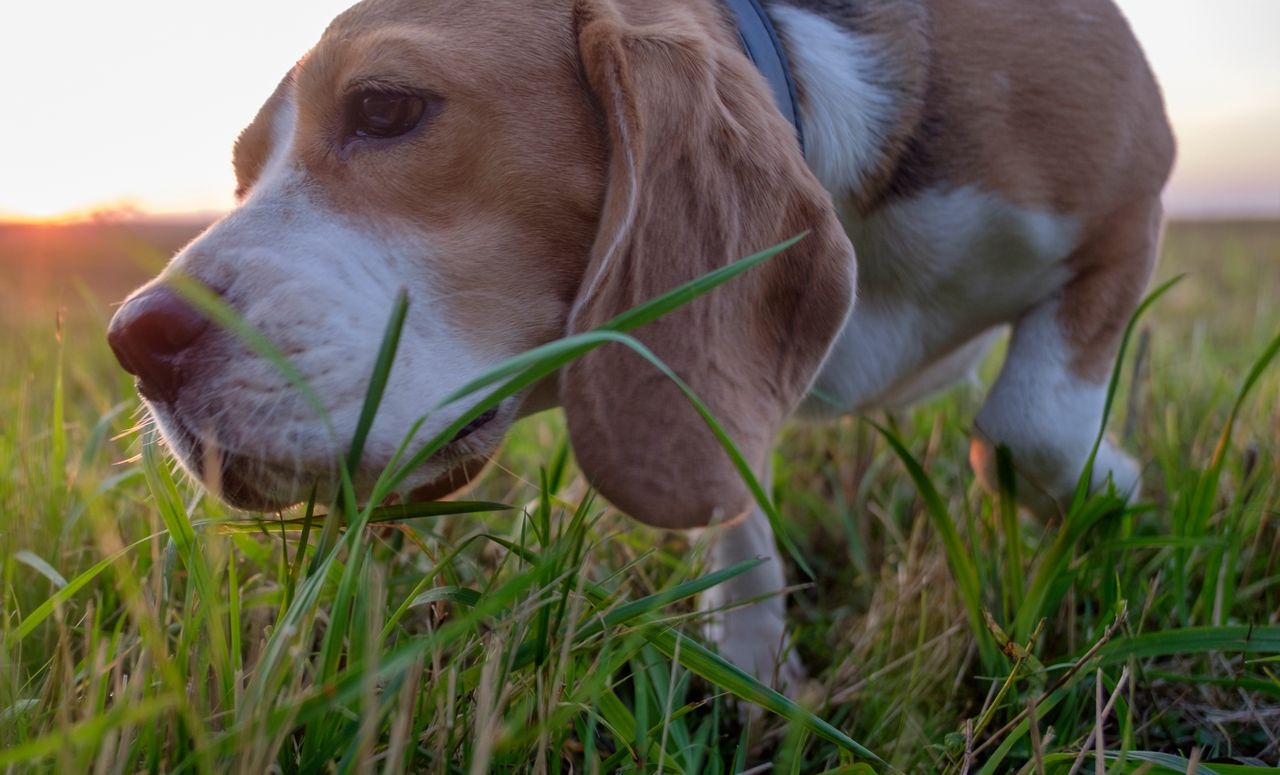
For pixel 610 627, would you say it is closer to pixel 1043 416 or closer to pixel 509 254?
pixel 509 254

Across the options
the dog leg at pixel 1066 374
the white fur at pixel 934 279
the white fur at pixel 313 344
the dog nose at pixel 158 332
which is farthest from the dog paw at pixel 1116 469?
the dog nose at pixel 158 332

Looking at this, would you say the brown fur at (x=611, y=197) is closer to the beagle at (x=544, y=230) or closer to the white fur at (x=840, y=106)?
the beagle at (x=544, y=230)

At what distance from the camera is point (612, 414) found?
1549 millimetres

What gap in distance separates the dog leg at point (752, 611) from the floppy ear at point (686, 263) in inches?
15.9

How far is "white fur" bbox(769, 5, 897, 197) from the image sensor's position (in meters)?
2.02

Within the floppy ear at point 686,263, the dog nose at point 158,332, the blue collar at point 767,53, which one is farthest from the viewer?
the blue collar at point 767,53

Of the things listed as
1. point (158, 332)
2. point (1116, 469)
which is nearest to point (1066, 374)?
point (1116, 469)

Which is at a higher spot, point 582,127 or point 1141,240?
point 582,127

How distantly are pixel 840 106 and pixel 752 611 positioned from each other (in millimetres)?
1060

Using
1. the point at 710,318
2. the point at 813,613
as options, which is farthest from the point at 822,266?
the point at 813,613


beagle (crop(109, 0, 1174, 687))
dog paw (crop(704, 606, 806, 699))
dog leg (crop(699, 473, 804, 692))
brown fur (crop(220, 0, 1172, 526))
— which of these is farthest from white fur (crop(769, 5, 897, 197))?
dog paw (crop(704, 606, 806, 699))

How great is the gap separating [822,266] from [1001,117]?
2.15ft

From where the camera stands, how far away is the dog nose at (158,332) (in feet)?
4.59

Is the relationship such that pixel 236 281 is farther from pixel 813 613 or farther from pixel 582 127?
pixel 813 613
